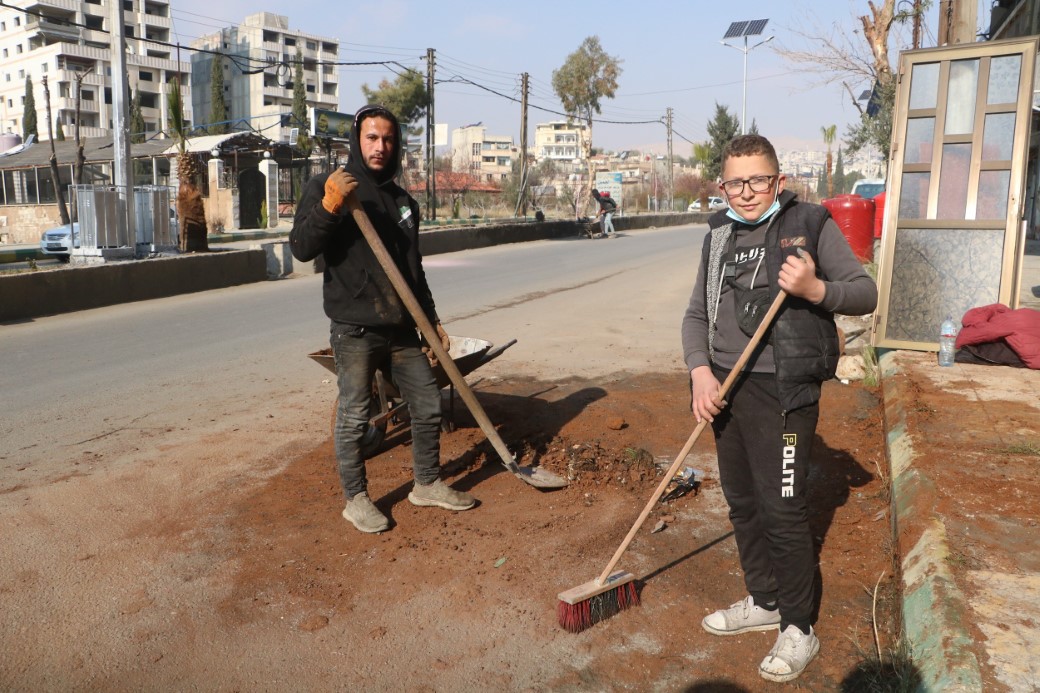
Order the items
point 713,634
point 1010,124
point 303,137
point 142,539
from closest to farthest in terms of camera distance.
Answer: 1. point 713,634
2. point 142,539
3. point 1010,124
4. point 303,137

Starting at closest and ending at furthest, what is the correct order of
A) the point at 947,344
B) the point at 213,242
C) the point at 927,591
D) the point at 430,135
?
the point at 927,591, the point at 947,344, the point at 213,242, the point at 430,135

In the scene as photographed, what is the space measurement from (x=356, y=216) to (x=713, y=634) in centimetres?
214

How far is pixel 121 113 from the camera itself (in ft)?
49.1

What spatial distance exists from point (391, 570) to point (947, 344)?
4.67m

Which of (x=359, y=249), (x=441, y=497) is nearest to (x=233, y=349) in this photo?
(x=441, y=497)

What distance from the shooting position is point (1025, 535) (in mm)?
3152

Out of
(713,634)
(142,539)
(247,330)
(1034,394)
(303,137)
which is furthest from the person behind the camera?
(303,137)

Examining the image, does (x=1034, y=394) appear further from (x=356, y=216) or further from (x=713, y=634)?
(x=356, y=216)

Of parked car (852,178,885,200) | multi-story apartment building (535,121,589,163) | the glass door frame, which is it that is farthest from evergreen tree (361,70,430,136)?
multi-story apartment building (535,121,589,163)

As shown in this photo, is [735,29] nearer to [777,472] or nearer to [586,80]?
[586,80]

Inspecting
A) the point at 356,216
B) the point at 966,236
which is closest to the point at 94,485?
the point at 356,216

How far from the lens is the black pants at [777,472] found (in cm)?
269

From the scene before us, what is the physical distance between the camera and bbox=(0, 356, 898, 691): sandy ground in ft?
9.13

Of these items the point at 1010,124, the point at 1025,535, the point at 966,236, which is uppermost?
the point at 1010,124
